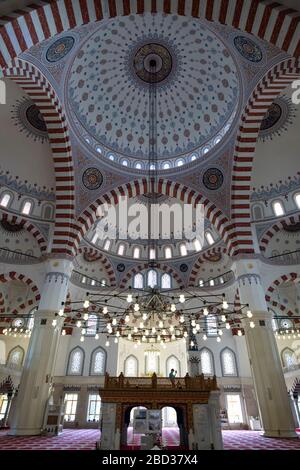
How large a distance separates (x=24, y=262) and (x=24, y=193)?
3.18m

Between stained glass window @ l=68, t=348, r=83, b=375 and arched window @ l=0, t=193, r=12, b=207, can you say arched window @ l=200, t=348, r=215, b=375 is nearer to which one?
stained glass window @ l=68, t=348, r=83, b=375

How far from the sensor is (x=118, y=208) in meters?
18.4

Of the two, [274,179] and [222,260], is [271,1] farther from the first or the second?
[222,260]

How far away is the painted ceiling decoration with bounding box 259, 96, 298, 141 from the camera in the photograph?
12367 millimetres

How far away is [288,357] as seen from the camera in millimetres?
15562

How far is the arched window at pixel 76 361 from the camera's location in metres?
16.1

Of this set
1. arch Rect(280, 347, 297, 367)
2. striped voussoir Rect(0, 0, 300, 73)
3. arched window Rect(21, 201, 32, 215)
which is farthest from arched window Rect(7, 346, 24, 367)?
striped voussoir Rect(0, 0, 300, 73)

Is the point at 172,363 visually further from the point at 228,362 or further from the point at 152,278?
the point at 152,278

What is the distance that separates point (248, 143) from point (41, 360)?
11.7m

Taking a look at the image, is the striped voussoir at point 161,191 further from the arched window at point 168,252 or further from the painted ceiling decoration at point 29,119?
the arched window at point 168,252

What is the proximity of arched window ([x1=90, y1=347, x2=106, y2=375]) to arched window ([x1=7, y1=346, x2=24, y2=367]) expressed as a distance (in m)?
3.88

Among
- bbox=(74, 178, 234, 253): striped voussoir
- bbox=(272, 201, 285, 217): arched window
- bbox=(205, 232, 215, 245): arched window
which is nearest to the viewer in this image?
bbox=(74, 178, 234, 253): striped voussoir

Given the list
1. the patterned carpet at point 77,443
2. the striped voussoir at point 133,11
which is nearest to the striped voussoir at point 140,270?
the patterned carpet at point 77,443

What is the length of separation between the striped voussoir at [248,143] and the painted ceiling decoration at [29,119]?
8.60m
